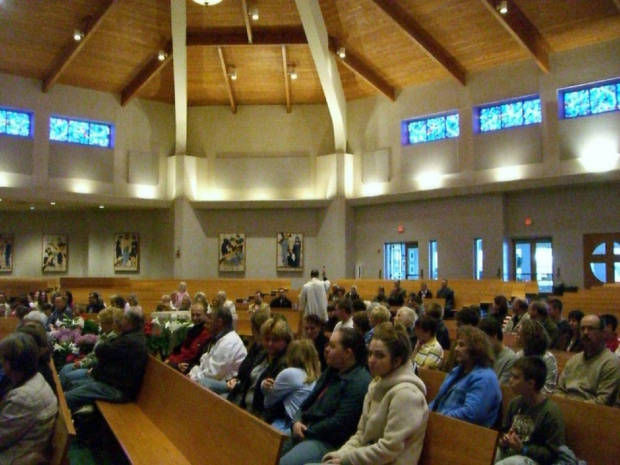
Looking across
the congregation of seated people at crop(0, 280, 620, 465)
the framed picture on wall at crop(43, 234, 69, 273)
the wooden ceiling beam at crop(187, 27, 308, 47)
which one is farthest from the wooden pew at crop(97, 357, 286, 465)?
the framed picture on wall at crop(43, 234, 69, 273)

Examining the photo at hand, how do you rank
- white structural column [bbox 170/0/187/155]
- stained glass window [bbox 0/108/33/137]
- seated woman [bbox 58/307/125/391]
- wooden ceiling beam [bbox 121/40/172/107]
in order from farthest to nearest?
stained glass window [bbox 0/108/33/137] < wooden ceiling beam [bbox 121/40/172/107] < white structural column [bbox 170/0/187/155] < seated woman [bbox 58/307/125/391]

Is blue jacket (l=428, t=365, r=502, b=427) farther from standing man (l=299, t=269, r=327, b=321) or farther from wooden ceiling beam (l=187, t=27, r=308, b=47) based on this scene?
wooden ceiling beam (l=187, t=27, r=308, b=47)

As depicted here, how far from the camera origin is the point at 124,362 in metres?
5.23

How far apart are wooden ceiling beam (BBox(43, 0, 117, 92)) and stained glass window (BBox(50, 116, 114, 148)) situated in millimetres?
1119

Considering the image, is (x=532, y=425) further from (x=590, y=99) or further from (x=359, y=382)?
(x=590, y=99)

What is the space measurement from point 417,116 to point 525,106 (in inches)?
127

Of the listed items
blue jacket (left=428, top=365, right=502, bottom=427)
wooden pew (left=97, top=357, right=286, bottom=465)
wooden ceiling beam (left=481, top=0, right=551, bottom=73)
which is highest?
wooden ceiling beam (left=481, top=0, right=551, bottom=73)

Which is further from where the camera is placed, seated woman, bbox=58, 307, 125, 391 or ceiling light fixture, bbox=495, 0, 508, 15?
ceiling light fixture, bbox=495, 0, 508, 15

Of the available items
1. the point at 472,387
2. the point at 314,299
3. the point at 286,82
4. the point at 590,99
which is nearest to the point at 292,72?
the point at 286,82

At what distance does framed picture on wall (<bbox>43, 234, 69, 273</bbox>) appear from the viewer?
20797mm

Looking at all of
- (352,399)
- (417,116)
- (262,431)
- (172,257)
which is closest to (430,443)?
(352,399)

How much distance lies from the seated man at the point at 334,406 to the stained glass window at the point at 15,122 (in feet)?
55.1

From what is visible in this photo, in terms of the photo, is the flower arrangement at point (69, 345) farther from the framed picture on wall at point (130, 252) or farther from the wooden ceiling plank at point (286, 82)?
the framed picture on wall at point (130, 252)

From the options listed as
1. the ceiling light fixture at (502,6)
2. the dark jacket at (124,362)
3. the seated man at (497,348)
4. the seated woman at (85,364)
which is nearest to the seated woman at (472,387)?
the seated man at (497,348)
